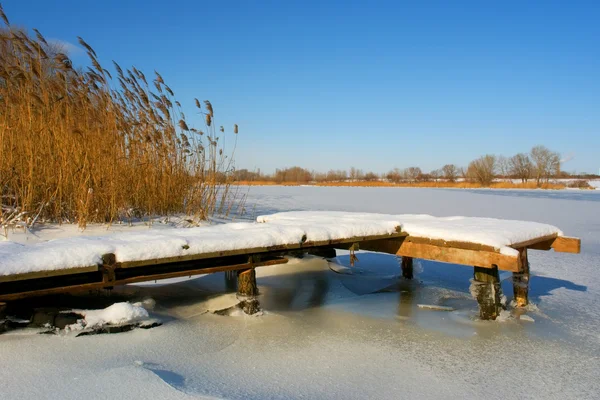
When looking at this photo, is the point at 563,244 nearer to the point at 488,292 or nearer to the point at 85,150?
the point at 488,292

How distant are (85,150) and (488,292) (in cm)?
334

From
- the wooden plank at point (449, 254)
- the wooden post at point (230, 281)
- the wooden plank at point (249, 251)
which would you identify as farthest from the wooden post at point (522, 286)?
the wooden post at point (230, 281)

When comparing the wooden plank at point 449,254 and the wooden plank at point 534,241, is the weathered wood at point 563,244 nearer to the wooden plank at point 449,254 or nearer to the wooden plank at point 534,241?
the wooden plank at point 534,241

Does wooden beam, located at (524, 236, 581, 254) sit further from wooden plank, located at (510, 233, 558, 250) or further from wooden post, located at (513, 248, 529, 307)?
wooden post, located at (513, 248, 529, 307)

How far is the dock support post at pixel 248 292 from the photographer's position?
9.12 feet

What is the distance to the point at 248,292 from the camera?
9.18 feet

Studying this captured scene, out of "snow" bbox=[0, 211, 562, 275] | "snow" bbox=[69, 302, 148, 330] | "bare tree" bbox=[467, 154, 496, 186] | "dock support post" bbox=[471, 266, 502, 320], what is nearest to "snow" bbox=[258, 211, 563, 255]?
"snow" bbox=[0, 211, 562, 275]

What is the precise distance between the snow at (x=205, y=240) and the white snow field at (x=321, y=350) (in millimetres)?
336

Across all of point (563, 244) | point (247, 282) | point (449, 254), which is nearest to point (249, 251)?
point (247, 282)

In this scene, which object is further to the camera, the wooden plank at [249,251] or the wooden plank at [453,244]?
the wooden plank at [453,244]

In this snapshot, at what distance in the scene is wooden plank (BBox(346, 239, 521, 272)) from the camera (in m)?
2.70

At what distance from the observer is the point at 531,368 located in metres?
2.17

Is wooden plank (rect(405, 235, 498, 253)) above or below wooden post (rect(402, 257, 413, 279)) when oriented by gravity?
above

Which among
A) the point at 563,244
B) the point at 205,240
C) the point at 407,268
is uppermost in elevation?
the point at 205,240
